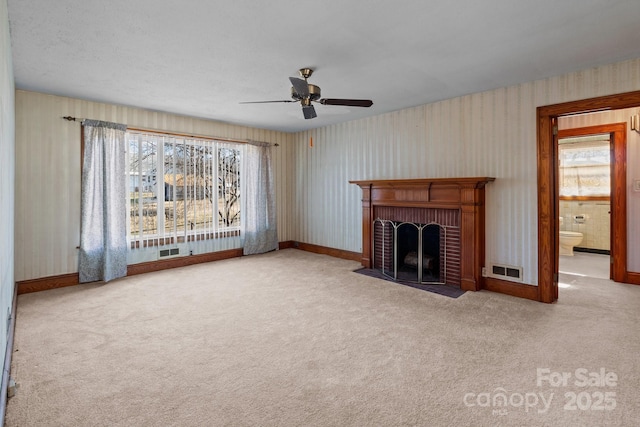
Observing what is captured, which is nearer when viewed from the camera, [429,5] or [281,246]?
[429,5]

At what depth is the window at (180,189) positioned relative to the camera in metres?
4.74

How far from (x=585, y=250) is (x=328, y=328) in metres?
6.48

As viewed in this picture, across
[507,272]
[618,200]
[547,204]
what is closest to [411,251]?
[507,272]

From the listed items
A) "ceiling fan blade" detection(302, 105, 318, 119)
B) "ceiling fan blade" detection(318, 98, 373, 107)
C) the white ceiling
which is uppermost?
the white ceiling

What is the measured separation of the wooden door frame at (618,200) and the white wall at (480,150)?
0.13 meters

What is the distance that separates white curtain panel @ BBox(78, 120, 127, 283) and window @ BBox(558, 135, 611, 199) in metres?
8.11

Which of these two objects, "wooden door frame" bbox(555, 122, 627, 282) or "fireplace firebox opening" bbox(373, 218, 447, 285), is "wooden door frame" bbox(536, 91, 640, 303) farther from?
"wooden door frame" bbox(555, 122, 627, 282)

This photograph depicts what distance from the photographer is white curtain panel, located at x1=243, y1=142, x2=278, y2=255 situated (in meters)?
5.96

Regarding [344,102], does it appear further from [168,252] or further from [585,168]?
[585,168]

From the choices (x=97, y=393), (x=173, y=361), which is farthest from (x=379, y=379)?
(x=97, y=393)

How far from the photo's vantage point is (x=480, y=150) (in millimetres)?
4027

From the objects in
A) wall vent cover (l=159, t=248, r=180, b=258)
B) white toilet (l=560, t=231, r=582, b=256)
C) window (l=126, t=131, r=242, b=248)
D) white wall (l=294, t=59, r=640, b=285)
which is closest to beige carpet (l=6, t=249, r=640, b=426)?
white wall (l=294, t=59, r=640, b=285)

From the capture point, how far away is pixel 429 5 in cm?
213

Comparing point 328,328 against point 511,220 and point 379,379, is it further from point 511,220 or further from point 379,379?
point 511,220
